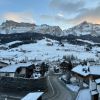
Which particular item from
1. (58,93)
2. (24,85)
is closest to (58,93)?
A: (58,93)

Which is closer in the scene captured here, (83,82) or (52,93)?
(52,93)

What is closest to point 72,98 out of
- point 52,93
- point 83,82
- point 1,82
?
point 52,93

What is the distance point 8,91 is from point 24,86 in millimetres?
4409

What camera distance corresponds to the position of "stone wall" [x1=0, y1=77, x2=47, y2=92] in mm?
75688

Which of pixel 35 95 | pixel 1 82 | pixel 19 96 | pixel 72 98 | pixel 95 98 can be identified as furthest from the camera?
pixel 1 82

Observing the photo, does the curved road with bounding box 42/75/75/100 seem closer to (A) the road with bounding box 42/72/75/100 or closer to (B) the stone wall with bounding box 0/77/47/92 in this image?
(A) the road with bounding box 42/72/75/100

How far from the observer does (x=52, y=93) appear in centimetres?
7181

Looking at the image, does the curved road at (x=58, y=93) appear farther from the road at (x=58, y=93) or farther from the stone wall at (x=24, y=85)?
the stone wall at (x=24, y=85)

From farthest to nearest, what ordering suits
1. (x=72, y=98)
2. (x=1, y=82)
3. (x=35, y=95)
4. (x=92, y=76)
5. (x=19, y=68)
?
(x=19, y=68), (x=1, y=82), (x=92, y=76), (x=72, y=98), (x=35, y=95)

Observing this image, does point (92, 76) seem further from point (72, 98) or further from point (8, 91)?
point (8, 91)

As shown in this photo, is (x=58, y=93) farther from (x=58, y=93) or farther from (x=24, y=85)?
(x=24, y=85)

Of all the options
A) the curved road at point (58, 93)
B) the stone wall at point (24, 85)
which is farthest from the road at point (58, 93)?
the stone wall at point (24, 85)

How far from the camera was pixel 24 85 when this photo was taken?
76.6 metres

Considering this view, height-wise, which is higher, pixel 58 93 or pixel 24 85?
pixel 24 85
